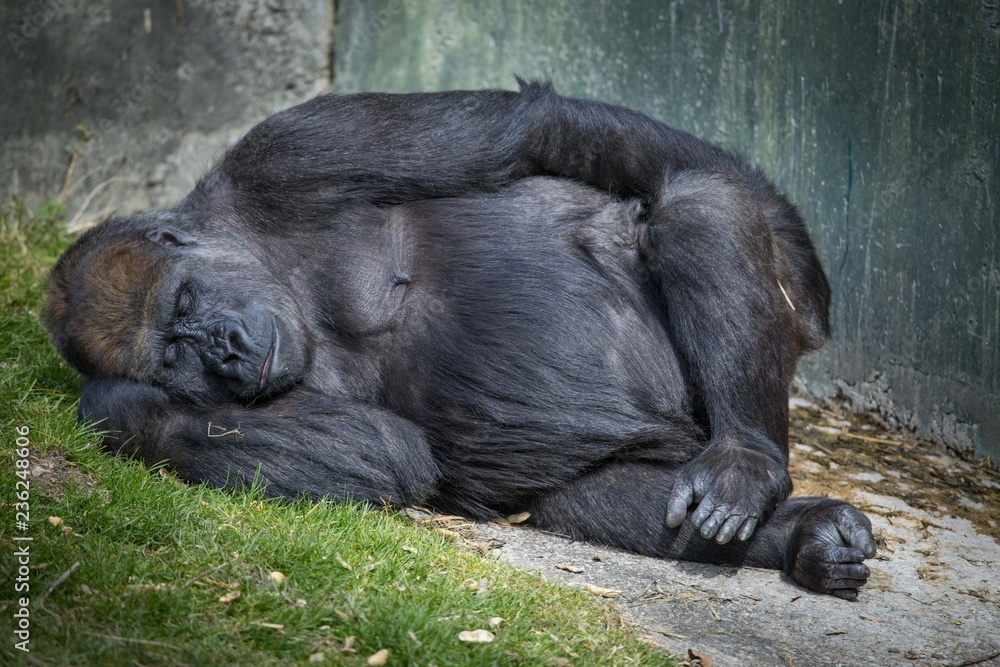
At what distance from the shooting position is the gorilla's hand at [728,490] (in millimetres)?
3609

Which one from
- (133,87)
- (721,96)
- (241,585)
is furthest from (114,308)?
(133,87)

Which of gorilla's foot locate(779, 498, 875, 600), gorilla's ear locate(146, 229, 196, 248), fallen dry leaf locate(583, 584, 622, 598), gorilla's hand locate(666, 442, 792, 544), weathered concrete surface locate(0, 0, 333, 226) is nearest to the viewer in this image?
fallen dry leaf locate(583, 584, 622, 598)

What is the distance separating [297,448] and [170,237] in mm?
1100

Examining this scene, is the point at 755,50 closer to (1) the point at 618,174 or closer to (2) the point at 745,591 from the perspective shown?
(1) the point at 618,174

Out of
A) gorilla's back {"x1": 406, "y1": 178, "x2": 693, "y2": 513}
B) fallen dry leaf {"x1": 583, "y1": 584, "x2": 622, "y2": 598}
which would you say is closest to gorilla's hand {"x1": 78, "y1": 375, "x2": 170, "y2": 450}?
gorilla's back {"x1": 406, "y1": 178, "x2": 693, "y2": 513}

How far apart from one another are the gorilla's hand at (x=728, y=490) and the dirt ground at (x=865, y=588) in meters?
0.19

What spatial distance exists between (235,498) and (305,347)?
662mm

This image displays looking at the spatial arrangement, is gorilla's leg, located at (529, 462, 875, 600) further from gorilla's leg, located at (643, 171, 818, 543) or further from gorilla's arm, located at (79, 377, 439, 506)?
gorilla's arm, located at (79, 377, 439, 506)

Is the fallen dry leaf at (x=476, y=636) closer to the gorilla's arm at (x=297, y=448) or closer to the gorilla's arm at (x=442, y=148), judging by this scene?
the gorilla's arm at (x=297, y=448)

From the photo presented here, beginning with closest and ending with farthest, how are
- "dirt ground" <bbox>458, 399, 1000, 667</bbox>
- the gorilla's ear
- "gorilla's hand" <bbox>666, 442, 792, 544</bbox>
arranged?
"dirt ground" <bbox>458, 399, 1000, 667</bbox>
"gorilla's hand" <bbox>666, 442, 792, 544</bbox>
the gorilla's ear

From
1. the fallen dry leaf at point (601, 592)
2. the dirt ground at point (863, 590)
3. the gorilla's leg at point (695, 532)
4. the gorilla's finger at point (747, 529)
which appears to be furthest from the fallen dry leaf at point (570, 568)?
the gorilla's finger at point (747, 529)

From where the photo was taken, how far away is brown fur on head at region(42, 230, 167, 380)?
407 centimetres

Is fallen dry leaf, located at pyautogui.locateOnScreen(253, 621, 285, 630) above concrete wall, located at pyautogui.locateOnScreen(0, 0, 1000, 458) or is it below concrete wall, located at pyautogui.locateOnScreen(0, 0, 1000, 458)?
below

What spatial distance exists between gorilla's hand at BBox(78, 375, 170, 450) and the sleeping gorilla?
0.5 inches
